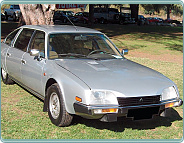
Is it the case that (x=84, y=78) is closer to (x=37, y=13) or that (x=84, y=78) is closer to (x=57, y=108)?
(x=57, y=108)

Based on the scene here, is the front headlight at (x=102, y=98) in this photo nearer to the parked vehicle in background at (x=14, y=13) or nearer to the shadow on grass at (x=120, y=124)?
the shadow on grass at (x=120, y=124)

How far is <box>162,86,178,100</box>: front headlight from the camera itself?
4.94 metres

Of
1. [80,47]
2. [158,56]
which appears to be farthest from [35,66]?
[158,56]

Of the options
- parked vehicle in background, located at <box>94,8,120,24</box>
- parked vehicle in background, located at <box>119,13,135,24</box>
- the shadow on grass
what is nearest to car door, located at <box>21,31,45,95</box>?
the shadow on grass

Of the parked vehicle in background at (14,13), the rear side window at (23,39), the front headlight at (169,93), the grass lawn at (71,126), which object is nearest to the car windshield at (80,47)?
the rear side window at (23,39)

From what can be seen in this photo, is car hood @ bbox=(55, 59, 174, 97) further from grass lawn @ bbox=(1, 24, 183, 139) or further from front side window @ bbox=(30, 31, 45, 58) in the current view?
front side window @ bbox=(30, 31, 45, 58)

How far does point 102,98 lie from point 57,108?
35.5 inches

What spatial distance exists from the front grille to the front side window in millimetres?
2031

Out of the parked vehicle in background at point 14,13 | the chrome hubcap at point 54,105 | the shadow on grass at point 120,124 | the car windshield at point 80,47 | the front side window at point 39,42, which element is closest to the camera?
the chrome hubcap at point 54,105

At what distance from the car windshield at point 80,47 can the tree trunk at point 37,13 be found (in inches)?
262

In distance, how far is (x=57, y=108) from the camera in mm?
5059

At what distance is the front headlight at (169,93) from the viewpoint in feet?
16.2

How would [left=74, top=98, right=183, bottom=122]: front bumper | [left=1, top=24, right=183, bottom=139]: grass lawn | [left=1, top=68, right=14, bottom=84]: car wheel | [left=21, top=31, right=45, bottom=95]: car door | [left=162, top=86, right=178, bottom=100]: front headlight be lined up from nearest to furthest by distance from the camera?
[left=74, top=98, right=183, bottom=122]: front bumper < [left=1, top=24, right=183, bottom=139]: grass lawn < [left=162, top=86, right=178, bottom=100]: front headlight < [left=21, top=31, right=45, bottom=95]: car door < [left=1, top=68, right=14, bottom=84]: car wheel

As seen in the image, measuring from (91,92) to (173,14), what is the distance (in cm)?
9313
